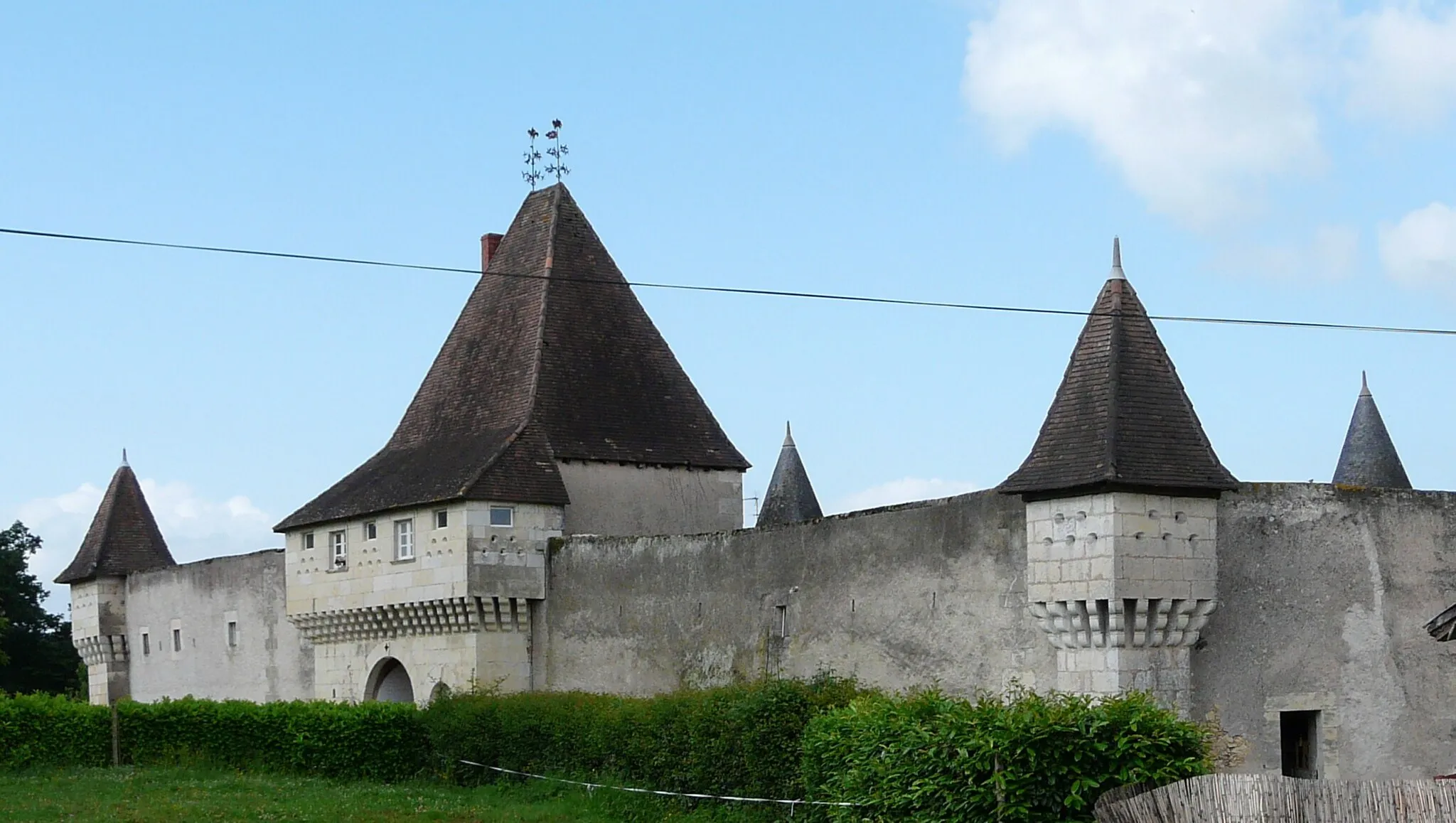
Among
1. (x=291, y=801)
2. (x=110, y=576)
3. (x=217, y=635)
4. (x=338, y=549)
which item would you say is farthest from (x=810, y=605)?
(x=110, y=576)

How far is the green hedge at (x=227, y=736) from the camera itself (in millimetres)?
25953

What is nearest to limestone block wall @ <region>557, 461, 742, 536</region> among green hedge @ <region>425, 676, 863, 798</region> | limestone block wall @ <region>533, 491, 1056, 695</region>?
limestone block wall @ <region>533, 491, 1056, 695</region>

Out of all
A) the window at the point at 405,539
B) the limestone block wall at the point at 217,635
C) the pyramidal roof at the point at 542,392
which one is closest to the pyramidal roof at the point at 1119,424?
the pyramidal roof at the point at 542,392

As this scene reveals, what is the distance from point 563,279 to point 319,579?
6.08 meters

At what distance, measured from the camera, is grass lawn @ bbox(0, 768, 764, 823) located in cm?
2070

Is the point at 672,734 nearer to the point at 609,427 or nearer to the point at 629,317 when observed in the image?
the point at 609,427

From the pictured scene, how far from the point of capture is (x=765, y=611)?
2311 centimetres

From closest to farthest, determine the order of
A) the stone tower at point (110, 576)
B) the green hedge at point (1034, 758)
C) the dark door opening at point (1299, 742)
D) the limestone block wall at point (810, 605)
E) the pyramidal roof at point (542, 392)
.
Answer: the green hedge at point (1034, 758) → the dark door opening at point (1299, 742) → the limestone block wall at point (810, 605) → the pyramidal roof at point (542, 392) → the stone tower at point (110, 576)

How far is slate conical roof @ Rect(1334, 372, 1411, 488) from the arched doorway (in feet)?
50.1

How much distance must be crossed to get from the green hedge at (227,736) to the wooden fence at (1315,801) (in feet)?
48.1

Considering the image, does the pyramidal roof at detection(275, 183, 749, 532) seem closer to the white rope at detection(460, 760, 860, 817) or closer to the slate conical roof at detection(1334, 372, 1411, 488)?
the white rope at detection(460, 760, 860, 817)

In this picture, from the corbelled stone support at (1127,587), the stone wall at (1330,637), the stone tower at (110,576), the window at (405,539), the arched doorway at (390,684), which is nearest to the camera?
the corbelled stone support at (1127,587)

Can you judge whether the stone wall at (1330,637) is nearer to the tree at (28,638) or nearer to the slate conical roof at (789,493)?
the slate conical roof at (789,493)

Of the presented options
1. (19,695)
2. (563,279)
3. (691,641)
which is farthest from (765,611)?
(19,695)
